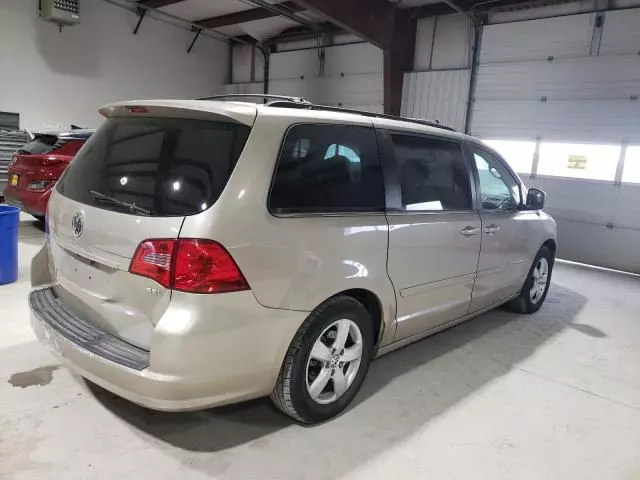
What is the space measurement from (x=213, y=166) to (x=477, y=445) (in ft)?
5.87

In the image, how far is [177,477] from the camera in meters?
1.90

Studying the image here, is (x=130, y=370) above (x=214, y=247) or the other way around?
the other way around

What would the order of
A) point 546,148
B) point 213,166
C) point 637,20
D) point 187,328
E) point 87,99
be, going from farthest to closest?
point 87,99 < point 546,148 < point 637,20 < point 213,166 < point 187,328

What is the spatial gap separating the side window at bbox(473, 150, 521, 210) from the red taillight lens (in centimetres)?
226

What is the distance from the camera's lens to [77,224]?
2094 millimetres

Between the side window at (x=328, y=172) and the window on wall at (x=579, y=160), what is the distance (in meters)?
5.98

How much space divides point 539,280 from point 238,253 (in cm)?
344

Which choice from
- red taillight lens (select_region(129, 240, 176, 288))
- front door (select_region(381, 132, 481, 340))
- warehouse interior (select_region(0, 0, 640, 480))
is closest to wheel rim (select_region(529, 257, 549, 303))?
warehouse interior (select_region(0, 0, 640, 480))

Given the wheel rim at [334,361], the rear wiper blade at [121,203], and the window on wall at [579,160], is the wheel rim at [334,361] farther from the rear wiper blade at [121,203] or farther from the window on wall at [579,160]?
the window on wall at [579,160]

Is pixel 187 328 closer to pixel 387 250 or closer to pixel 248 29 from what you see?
pixel 387 250

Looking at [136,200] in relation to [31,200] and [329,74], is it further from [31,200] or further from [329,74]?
[329,74]

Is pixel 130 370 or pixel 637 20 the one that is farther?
pixel 637 20

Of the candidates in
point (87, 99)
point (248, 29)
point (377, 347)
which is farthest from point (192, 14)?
point (377, 347)

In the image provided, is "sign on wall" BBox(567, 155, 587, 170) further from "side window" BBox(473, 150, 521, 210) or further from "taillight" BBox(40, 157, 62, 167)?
"taillight" BBox(40, 157, 62, 167)
